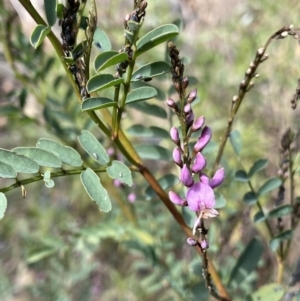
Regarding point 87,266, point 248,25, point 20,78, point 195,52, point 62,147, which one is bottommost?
point 87,266

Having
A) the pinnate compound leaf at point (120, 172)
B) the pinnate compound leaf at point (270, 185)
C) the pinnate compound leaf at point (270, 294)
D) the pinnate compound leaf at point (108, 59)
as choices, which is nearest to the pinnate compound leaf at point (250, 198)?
the pinnate compound leaf at point (270, 185)

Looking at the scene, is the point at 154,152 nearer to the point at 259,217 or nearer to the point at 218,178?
the point at 259,217

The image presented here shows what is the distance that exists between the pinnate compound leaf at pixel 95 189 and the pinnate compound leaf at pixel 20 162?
7 cm

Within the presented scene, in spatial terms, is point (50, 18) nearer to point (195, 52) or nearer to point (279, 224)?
point (279, 224)

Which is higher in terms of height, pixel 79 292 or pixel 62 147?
pixel 62 147

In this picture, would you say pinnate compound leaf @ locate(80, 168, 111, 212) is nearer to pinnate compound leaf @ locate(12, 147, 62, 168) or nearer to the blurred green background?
pinnate compound leaf @ locate(12, 147, 62, 168)

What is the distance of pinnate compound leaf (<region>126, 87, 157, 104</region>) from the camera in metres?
0.67

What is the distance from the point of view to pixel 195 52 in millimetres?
2863

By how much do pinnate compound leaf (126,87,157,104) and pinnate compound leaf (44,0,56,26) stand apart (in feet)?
0.49

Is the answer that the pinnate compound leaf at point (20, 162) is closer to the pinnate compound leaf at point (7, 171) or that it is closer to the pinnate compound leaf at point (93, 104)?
the pinnate compound leaf at point (7, 171)

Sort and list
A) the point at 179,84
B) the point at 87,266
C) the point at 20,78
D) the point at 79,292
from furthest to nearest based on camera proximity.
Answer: the point at 79,292, the point at 87,266, the point at 20,78, the point at 179,84

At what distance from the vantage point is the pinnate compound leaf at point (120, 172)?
70cm

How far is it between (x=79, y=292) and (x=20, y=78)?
2.91 feet

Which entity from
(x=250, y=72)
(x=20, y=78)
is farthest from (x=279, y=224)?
(x=20, y=78)
